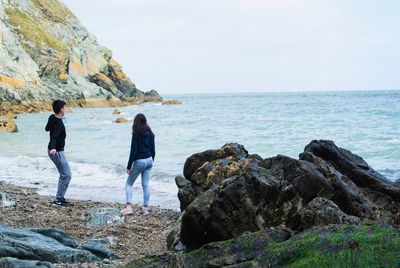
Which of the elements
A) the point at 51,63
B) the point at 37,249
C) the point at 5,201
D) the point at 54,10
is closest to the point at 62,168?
the point at 5,201

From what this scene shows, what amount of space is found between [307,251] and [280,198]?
8.29 feet

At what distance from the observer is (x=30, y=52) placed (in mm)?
77375

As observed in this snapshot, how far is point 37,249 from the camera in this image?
5453 mm

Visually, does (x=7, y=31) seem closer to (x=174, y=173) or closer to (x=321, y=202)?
(x=174, y=173)

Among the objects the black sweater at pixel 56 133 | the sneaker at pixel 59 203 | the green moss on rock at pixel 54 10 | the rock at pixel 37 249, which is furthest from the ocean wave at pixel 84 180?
the green moss on rock at pixel 54 10

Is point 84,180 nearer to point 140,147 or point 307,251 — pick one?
point 140,147

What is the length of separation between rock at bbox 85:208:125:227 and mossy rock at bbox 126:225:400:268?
4413 mm

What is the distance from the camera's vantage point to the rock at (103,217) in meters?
8.45

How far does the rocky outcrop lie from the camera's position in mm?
5820

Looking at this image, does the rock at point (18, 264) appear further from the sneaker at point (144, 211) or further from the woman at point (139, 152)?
the sneaker at point (144, 211)

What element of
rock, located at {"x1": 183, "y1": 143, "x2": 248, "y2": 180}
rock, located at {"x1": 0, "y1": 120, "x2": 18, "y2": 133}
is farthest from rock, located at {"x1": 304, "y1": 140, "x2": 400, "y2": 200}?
rock, located at {"x1": 0, "y1": 120, "x2": 18, "y2": 133}

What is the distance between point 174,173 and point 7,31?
62699mm

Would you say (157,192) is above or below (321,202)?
below

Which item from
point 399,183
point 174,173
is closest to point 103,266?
point 399,183
